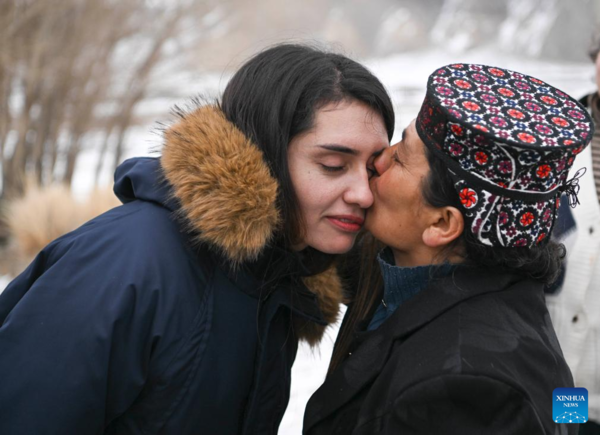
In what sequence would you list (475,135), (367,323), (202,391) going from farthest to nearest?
(367,323)
(202,391)
(475,135)

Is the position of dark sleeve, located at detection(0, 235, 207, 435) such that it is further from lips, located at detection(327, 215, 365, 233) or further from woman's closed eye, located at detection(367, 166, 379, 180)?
woman's closed eye, located at detection(367, 166, 379, 180)

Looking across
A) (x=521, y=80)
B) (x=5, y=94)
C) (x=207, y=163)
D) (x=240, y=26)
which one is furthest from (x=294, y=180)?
(x=240, y=26)

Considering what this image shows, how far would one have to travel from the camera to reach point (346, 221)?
6.10 feet

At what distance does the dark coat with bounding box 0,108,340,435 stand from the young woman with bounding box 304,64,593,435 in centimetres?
27

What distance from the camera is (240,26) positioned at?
1414 cm

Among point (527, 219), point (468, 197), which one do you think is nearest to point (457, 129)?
point (468, 197)

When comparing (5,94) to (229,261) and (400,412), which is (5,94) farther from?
(400,412)

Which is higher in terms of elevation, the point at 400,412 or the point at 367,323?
the point at 400,412

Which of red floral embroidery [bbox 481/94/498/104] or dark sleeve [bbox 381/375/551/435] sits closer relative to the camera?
dark sleeve [bbox 381/375/551/435]

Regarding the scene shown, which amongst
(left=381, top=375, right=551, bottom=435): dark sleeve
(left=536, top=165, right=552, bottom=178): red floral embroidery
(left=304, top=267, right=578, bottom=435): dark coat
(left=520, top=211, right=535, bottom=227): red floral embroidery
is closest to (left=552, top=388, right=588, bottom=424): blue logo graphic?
(left=304, top=267, right=578, bottom=435): dark coat

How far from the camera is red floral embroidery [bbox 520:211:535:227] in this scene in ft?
4.95

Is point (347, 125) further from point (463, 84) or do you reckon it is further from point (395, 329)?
point (395, 329)

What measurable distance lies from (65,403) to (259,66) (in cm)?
111

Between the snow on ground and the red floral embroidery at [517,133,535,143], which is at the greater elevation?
the red floral embroidery at [517,133,535,143]
